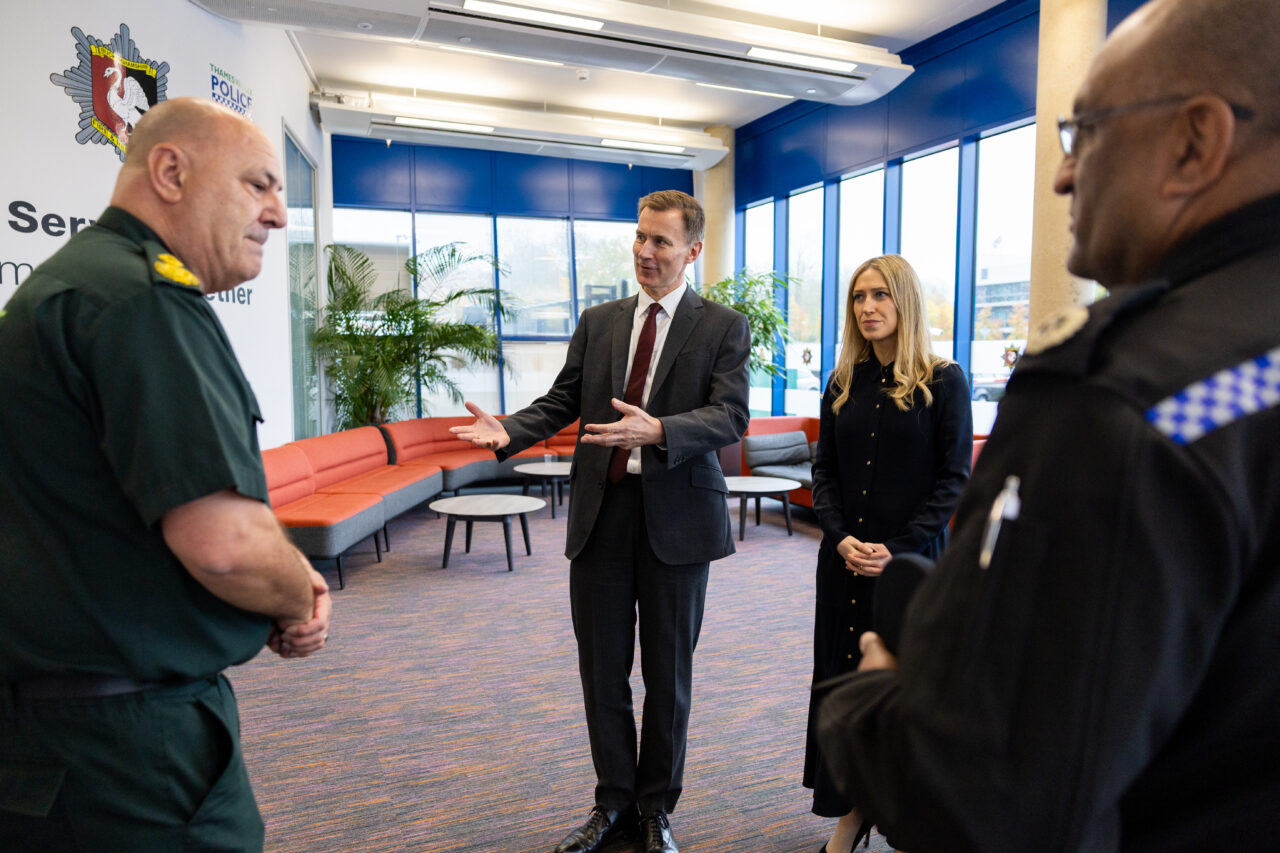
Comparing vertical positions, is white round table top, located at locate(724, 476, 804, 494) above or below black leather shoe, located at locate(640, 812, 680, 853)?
above

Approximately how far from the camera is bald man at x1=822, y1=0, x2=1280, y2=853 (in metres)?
0.54

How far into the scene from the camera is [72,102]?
3.73m

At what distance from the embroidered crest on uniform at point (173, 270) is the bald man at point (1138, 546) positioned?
1.08 meters

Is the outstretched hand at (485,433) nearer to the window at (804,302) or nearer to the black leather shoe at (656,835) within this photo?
the black leather shoe at (656,835)

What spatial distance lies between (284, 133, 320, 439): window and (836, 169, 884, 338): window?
17.3ft

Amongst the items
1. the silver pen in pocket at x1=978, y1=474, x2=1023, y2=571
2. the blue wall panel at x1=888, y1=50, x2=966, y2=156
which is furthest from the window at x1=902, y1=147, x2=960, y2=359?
the silver pen in pocket at x1=978, y1=474, x2=1023, y2=571

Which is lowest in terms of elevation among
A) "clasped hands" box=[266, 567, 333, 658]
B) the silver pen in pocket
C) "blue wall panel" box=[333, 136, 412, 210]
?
"clasped hands" box=[266, 567, 333, 658]

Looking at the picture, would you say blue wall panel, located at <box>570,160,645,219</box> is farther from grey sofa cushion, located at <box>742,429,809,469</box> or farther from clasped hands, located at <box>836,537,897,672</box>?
clasped hands, located at <box>836,537,897,672</box>

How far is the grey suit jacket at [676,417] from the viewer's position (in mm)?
2285

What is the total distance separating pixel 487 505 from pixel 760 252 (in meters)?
5.82

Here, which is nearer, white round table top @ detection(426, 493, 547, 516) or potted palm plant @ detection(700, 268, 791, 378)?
white round table top @ detection(426, 493, 547, 516)

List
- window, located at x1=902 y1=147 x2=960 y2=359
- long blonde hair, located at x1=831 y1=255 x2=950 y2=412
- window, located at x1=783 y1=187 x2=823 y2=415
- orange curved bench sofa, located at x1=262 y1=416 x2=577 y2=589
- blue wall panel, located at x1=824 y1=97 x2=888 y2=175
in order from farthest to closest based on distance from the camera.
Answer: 1. window, located at x1=783 y1=187 x2=823 y2=415
2. blue wall panel, located at x1=824 y1=97 x2=888 y2=175
3. window, located at x1=902 y1=147 x2=960 y2=359
4. orange curved bench sofa, located at x1=262 y1=416 x2=577 y2=589
5. long blonde hair, located at x1=831 y1=255 x2=950 y2=412

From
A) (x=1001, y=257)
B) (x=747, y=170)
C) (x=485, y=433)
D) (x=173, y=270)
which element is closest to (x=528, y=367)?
(x=747, y=170)

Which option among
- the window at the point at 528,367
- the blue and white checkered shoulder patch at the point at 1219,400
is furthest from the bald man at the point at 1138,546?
the window at the point at 528,367
